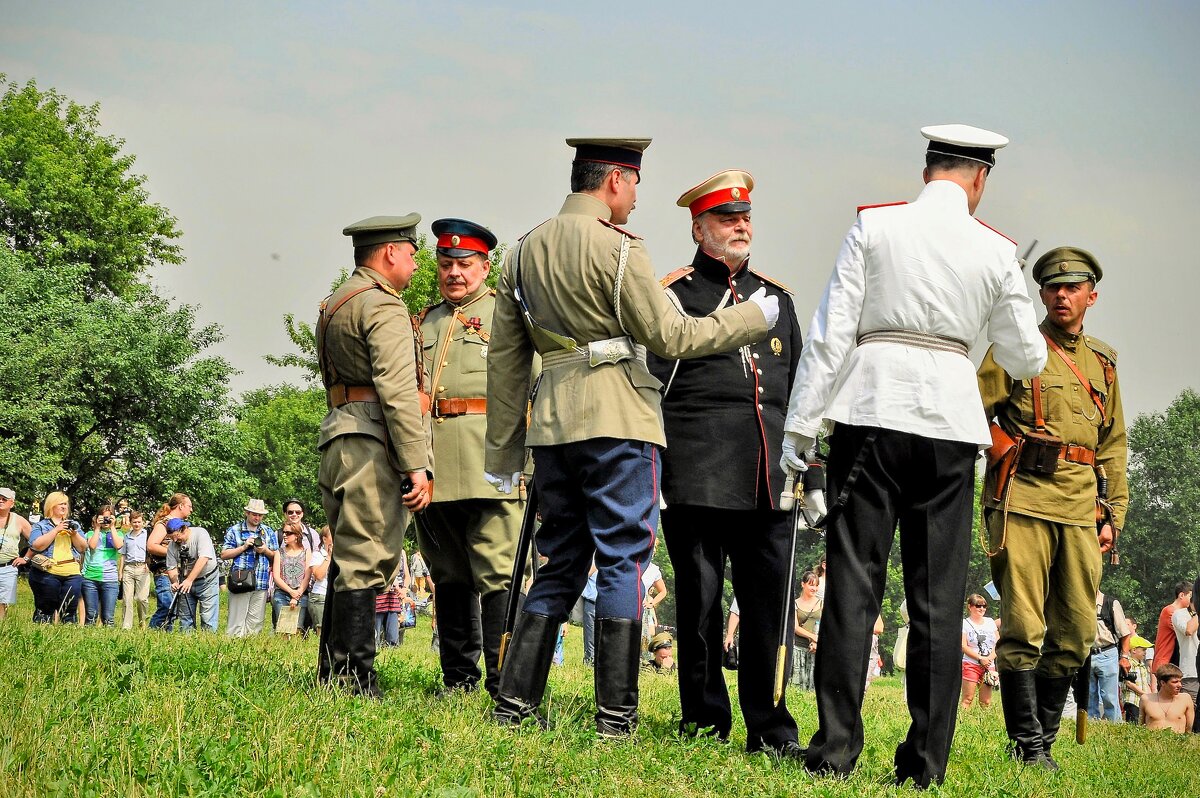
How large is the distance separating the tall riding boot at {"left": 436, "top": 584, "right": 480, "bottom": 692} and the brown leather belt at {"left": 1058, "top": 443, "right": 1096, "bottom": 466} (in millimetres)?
3537

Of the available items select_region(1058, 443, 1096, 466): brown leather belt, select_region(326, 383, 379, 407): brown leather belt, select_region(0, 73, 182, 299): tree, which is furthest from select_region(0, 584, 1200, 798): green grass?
select_region(0, 73, 182, 299): tree

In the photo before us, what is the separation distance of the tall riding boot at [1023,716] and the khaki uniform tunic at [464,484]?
9.63 ft

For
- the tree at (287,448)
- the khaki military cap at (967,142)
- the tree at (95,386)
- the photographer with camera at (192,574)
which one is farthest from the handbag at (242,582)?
the tree at (287,448)

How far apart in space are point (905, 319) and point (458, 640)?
3.27 m

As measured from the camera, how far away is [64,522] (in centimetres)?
1791

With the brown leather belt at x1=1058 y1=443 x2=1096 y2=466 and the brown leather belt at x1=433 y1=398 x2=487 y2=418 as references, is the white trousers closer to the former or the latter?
the brown leather belt at x1=433 y1=398 x2=487 y2=418

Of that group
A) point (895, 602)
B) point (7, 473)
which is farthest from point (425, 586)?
point (895, 602)

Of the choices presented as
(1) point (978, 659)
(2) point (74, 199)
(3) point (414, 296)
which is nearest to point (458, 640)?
(1) point (978, 659)

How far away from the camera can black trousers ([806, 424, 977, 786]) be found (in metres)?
5.25

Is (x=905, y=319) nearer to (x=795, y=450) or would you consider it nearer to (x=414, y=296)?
(x=795, y=450)

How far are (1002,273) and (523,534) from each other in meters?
2.56

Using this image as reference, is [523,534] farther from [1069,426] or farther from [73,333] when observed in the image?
[73,333]

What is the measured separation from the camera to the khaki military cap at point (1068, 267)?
7523 millimetres

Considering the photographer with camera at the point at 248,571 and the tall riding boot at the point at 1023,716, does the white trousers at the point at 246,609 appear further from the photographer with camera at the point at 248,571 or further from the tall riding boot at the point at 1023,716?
the tall riding boot at the point at 1023,716
